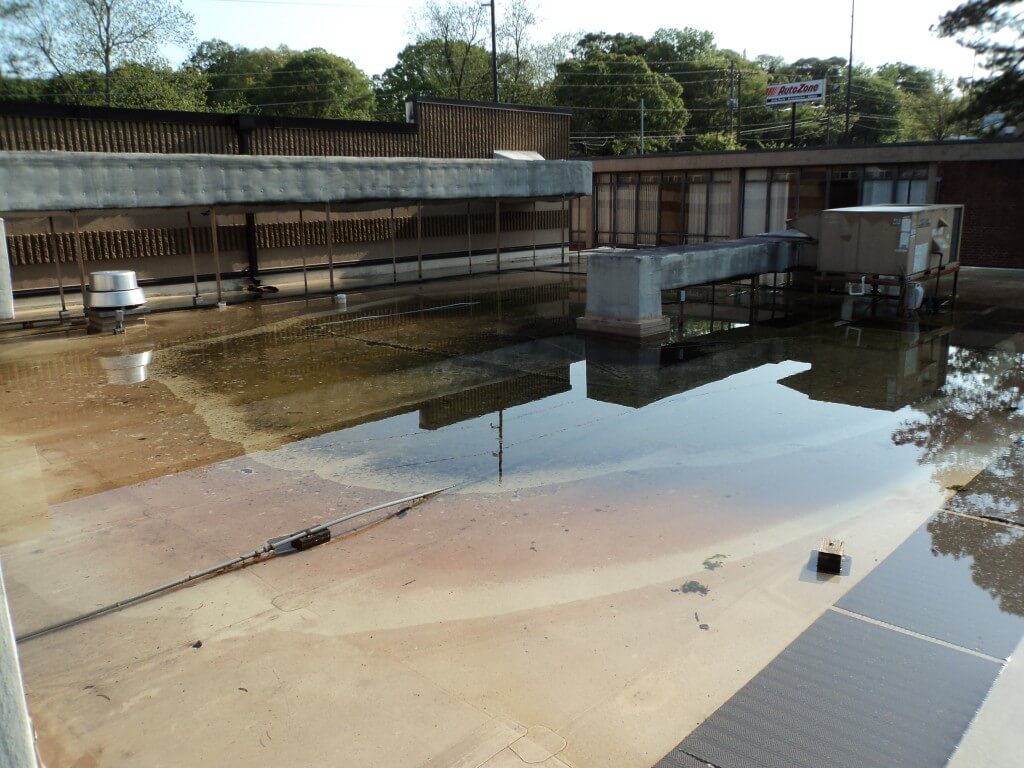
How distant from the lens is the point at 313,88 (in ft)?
224

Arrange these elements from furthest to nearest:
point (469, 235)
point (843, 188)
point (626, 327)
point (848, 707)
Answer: point (843, 188), point (469, 235), point (626, 327), point (848, 707)

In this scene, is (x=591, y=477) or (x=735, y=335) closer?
(x=591, y=477)

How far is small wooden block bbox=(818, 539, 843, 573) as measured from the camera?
20.4 ft

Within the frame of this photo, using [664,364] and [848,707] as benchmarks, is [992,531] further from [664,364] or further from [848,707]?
[664,364]

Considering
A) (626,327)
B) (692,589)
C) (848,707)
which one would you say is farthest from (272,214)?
(848,707)

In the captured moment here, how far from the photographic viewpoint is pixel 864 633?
547 cm

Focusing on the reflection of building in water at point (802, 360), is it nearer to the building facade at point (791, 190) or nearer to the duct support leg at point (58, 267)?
the building facade at point (791, 190)

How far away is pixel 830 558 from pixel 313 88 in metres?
69.6

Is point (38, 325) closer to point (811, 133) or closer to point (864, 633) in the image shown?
point (864, 633)

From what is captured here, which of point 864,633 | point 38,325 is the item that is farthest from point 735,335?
point 38,325

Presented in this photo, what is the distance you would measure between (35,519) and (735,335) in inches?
483

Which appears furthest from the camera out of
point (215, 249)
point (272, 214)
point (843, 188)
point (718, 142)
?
point (718, 142)

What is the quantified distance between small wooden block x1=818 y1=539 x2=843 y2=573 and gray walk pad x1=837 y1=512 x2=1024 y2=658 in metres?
0.22

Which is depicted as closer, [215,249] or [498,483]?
[498,483]
